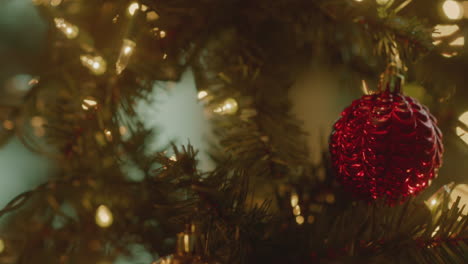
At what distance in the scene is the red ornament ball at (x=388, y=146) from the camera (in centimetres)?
32

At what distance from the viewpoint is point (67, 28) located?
0.43 metres

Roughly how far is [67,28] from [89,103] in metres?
0.10

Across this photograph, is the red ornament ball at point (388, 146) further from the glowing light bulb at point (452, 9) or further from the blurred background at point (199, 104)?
the glowing light bulb at point (452, 9)

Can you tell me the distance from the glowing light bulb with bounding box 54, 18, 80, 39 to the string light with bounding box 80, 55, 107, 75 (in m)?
0.03

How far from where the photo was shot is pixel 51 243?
489mm

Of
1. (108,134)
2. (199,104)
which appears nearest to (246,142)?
(108,134)

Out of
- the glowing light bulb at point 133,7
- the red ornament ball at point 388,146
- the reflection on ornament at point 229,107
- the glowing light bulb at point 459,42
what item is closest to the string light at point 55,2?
the glowing light bulb at point 133,7

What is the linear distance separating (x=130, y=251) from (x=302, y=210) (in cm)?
24

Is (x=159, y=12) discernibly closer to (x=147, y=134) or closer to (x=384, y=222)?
(x=147, y=134)

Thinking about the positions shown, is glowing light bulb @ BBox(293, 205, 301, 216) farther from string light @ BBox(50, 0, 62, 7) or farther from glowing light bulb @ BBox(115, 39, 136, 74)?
string light @ BBox(50, 0, 62, 7)

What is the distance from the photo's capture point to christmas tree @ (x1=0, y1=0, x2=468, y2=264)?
32cm

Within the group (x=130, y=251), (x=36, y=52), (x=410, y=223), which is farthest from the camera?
(x=36, y=52)

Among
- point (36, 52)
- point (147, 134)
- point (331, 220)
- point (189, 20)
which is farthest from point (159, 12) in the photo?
point (36, 52)

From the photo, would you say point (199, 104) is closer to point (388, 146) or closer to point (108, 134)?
point (108, 134)
